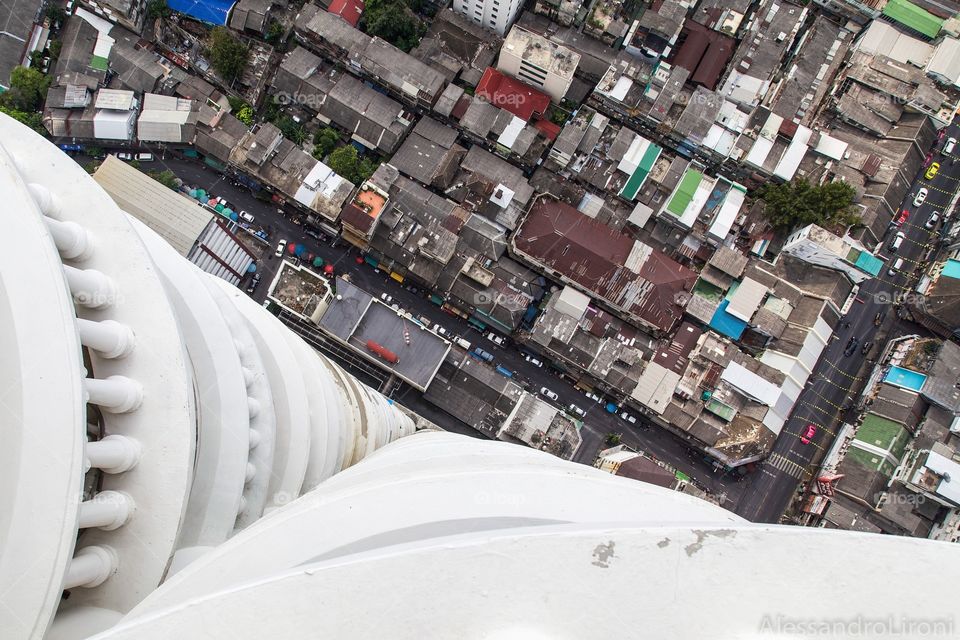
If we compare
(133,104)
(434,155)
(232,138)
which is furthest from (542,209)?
(133,104)

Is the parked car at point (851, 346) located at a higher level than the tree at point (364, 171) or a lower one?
higher

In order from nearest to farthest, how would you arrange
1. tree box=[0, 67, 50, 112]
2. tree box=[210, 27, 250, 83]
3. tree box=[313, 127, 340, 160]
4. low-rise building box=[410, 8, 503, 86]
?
tree box=[0, 67, 50, 112]
tree box=[210, 27, 250, 83]
tree box=[313, 127, 340, 160]
low-rise building box=[410, 8, 503, 86]

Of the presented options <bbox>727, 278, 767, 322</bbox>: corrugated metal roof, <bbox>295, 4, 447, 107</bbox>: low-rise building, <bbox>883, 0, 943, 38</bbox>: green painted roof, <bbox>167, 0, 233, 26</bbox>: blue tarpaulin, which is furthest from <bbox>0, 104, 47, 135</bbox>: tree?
<bbox>883, 0, 943, 38</bbox>: green painted roof

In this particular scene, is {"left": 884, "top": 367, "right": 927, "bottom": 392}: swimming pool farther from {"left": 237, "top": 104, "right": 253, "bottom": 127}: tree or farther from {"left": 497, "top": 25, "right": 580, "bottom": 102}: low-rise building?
{"left": 237, "top": 104, "right": 253, "bottom": 127}: tree

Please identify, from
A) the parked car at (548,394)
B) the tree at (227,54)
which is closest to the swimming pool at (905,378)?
the parked car at (548,394)

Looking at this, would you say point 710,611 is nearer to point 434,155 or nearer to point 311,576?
point 311,576

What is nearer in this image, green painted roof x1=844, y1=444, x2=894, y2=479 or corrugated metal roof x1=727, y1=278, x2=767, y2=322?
green painted roof x1=844, y1=444, x2=894, y2=479

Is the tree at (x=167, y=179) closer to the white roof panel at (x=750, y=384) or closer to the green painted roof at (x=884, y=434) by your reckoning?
the white roof panel at (x=750, y=384)

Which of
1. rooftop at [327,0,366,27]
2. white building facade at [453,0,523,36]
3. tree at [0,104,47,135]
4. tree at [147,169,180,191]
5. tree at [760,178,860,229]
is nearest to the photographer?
tree at [0,104,47,135]
